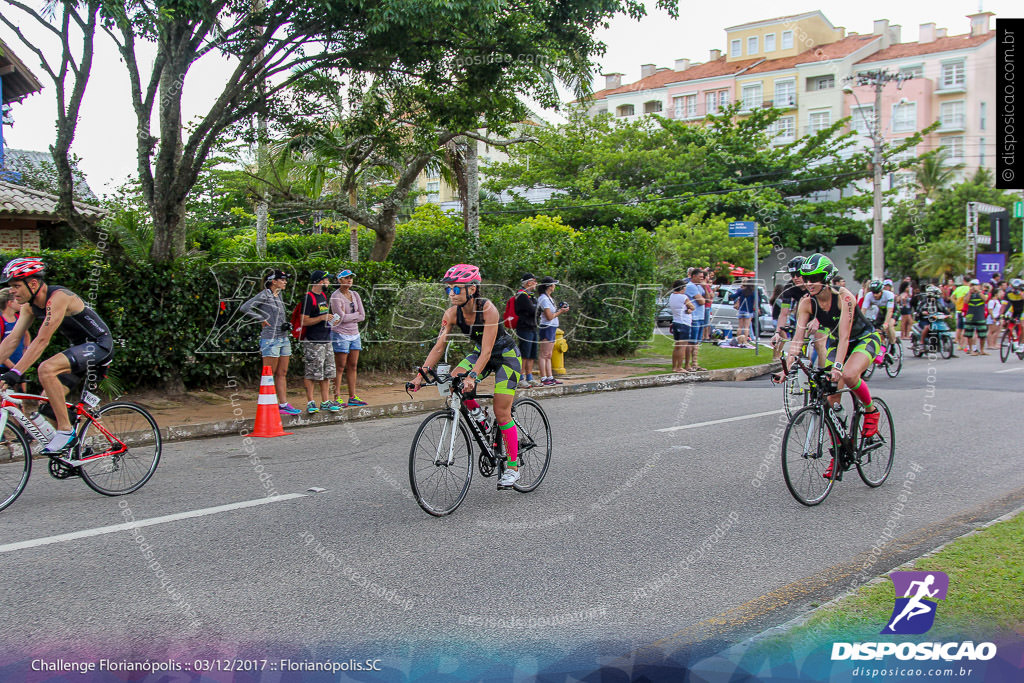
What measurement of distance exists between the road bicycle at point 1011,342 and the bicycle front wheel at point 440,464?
61.1 ft

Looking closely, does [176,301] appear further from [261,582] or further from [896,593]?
[896,593]

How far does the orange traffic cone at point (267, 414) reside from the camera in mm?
10016

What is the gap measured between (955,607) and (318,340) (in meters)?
8.77

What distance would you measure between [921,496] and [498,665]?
4769 millimetres

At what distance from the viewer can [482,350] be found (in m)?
6.50

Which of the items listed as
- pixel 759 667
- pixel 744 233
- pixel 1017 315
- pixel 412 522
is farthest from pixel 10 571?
pixel 1017 315

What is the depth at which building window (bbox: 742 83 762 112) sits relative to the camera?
206ft

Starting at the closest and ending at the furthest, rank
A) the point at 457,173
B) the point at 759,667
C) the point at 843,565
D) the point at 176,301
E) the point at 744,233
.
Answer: the point at 759,667
the point at 843,565
the point at 176,301
the point at 744,233
the point at 457,173

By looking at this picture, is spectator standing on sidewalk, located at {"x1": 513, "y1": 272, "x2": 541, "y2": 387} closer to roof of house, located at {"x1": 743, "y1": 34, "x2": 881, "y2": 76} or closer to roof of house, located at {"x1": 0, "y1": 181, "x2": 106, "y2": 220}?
roof of house, located at {"x1": 0, "y1": 181, "x2": 106, "y2": 220}

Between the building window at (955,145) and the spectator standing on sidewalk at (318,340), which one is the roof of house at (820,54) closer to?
the building window at (955,145)

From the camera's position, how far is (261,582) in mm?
4832

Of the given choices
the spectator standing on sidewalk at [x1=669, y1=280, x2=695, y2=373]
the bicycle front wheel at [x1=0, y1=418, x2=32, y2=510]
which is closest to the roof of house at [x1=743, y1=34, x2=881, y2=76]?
the spectator standing on sidewalk at [x1=669, y1=280, x2=695, y2=373]

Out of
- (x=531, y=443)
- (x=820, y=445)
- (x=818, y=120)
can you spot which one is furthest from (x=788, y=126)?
(x=531, y=443)

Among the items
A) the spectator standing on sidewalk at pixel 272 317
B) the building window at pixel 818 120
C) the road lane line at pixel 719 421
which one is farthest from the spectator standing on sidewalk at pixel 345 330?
the building window at pixel 818 120
